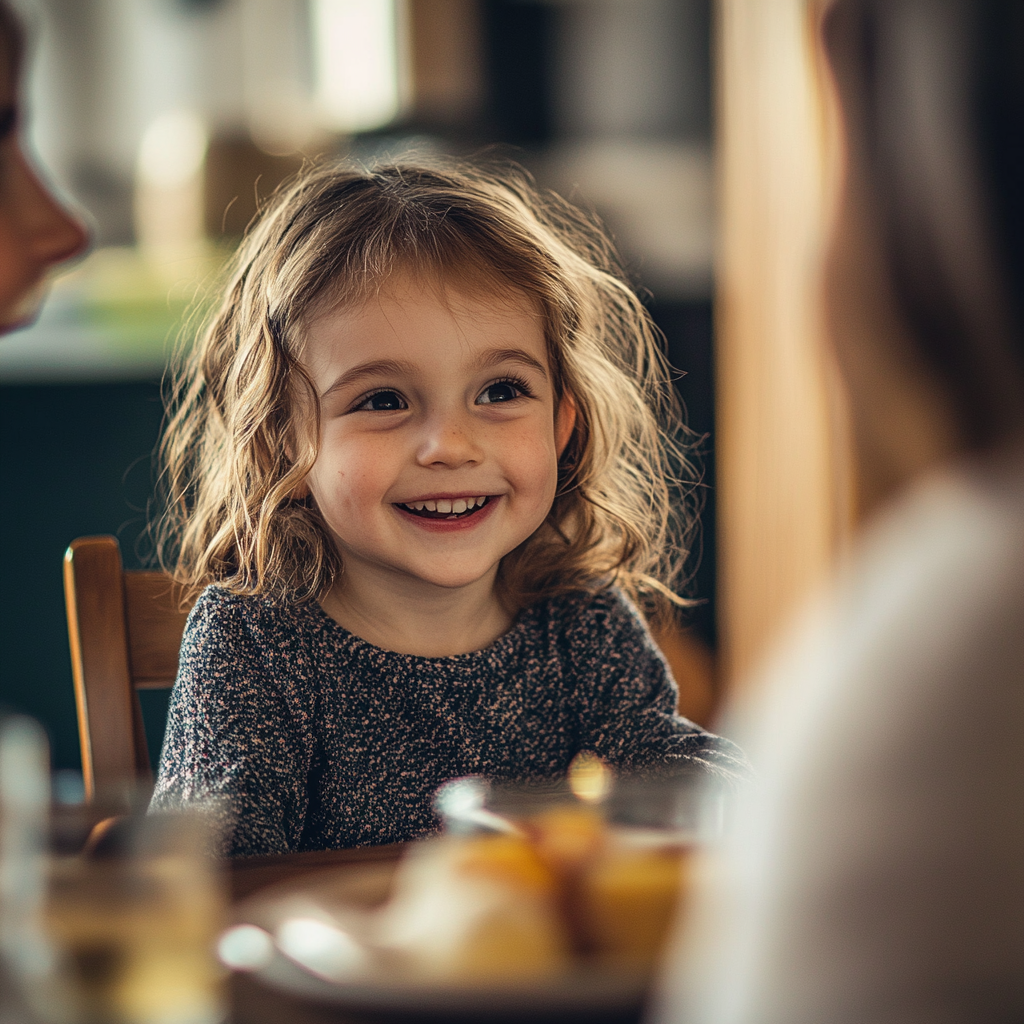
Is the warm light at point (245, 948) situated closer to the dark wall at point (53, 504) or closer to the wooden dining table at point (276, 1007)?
the wooden dining table at point (276, 1007)

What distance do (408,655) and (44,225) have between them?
54 centimetres

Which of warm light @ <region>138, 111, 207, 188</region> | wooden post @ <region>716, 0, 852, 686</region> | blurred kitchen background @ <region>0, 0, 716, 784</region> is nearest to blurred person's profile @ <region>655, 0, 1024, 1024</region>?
wooden post @ <region>716, 0, 852, 686</region>

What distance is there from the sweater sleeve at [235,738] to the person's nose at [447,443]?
0.21 metres

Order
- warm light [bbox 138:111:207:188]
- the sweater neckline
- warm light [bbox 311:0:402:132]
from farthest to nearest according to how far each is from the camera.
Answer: warm light [bbox 311:0:402:132] → warm light [bbox 138:111:207:188] → the sweater neckline

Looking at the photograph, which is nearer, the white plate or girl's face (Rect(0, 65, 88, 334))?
the white plate

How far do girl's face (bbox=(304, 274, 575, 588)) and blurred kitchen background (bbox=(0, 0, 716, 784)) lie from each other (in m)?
1.65

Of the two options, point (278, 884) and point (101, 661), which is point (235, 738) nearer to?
point (101, 661)

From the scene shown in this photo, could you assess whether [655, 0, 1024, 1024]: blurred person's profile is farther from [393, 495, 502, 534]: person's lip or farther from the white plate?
[393, 495, 502, 534]: person's lip

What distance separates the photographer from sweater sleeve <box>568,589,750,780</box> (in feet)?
3.48

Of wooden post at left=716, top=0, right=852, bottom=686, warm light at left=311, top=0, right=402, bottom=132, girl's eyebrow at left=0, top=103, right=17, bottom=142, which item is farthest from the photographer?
warm light at left=311, top=0, right=402, bottom=132

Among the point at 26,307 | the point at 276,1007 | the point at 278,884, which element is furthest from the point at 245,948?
the point at 26,307

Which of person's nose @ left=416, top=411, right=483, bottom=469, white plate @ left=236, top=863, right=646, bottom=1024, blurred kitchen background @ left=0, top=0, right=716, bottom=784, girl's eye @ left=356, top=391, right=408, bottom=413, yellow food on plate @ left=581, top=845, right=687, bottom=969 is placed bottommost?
white plate @ left=236, top=863, right=646, bottom=1024

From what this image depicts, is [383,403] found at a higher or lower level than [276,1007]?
higher

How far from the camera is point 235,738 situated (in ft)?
3.09
